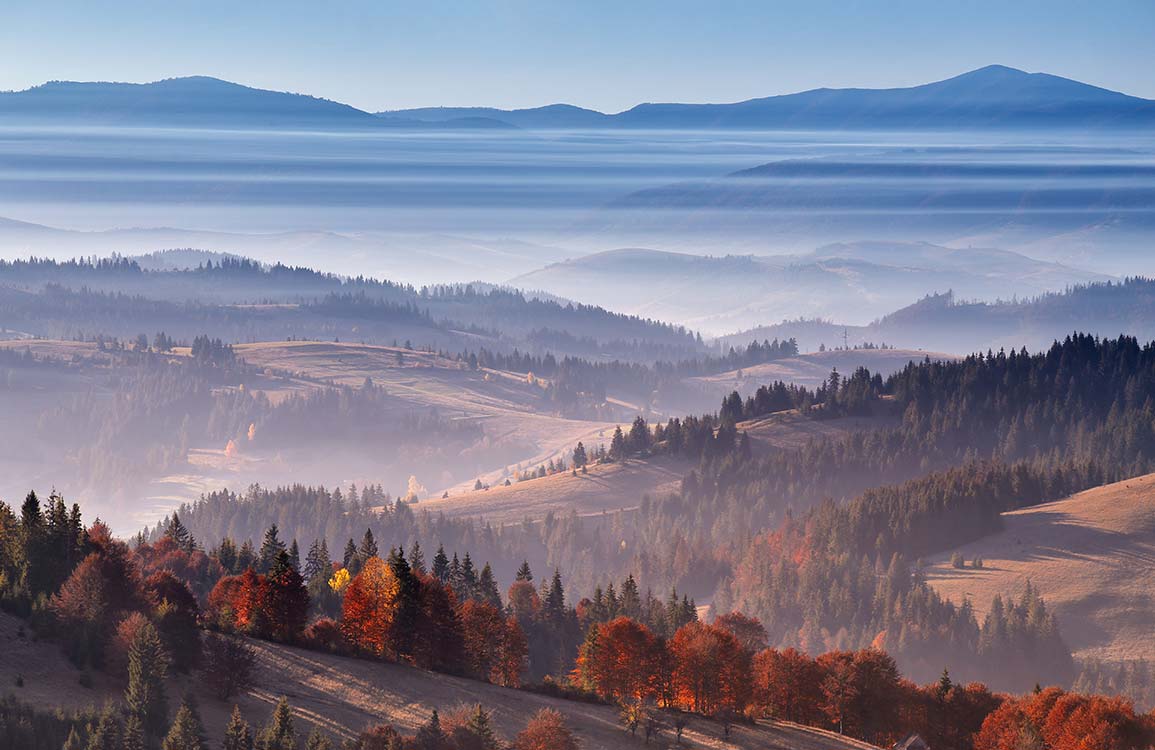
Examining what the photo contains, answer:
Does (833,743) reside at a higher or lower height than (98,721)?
lower

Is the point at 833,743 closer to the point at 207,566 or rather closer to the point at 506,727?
the point at 506,727

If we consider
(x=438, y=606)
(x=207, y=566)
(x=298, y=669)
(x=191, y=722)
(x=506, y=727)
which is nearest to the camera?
(x=191, y=722)

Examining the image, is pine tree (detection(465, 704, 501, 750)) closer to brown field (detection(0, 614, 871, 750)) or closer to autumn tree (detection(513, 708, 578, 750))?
autumn tree (detection(513, 708, 578, 750))

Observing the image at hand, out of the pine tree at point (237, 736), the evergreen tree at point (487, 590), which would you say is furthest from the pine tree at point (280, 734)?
the evergreen tree at point (487, 590)

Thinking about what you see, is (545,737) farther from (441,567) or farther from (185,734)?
(441,567)

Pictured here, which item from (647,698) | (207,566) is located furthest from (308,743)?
(207,566)

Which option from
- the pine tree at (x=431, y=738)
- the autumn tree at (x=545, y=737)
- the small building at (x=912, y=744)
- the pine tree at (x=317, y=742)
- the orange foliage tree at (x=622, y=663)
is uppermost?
the pine tree at (x=317, y=742)

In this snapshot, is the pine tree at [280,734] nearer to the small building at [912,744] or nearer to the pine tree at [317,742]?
the pine tree at [317,742]
